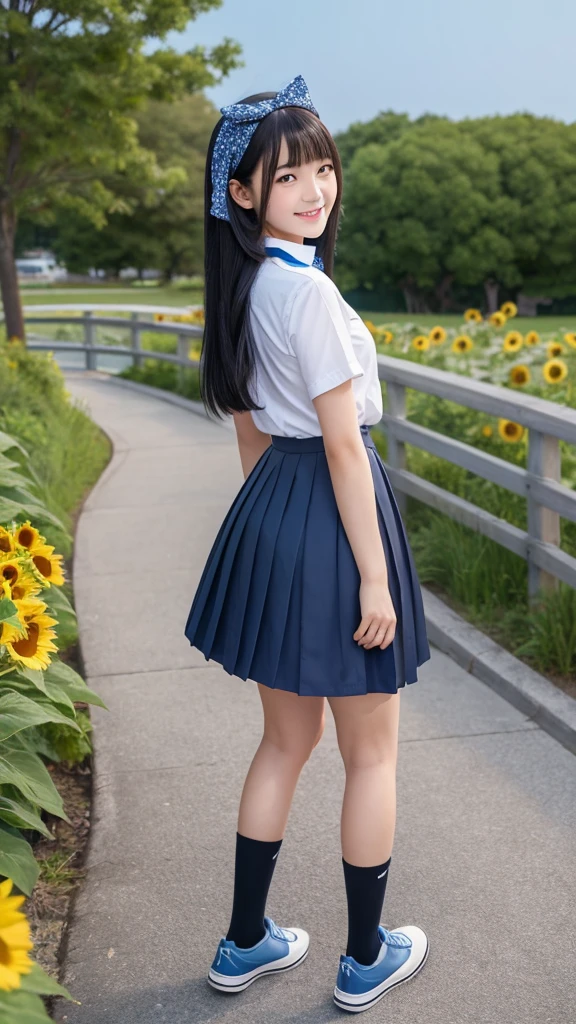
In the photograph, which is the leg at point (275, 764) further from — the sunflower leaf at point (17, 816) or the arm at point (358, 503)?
the sunflower leaf at point (17, 816)

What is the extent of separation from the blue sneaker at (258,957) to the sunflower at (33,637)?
79cm

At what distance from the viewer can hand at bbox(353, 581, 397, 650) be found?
2.29m

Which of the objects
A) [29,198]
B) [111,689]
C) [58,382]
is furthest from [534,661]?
[29,198]

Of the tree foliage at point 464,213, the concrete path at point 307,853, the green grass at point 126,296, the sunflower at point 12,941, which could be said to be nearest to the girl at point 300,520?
the concrete path at point 307,853

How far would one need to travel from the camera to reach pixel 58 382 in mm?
10156

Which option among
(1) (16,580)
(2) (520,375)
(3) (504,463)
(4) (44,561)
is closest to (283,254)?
(1) (16,580)

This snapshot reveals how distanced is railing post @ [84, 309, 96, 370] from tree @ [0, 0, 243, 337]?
228 cm

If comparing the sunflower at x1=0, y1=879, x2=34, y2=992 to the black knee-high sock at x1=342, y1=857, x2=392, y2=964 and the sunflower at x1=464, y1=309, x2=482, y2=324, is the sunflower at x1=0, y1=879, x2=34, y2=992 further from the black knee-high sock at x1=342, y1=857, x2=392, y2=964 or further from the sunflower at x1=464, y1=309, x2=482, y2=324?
the sunflower at x1=464, y1=309, x2=482, y2=324

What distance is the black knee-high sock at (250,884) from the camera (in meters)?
2.55

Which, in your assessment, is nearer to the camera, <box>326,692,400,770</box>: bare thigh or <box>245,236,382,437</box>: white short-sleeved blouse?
<box>245,236,382,437</box>: white short-sleeved blouse

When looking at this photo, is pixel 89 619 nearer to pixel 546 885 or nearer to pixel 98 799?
pixel 98 799

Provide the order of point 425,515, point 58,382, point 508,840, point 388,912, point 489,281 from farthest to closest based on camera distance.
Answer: point 489,281
point 58,382
point 425,515
point 508,840
point 388,912

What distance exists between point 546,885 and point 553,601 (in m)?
1.58

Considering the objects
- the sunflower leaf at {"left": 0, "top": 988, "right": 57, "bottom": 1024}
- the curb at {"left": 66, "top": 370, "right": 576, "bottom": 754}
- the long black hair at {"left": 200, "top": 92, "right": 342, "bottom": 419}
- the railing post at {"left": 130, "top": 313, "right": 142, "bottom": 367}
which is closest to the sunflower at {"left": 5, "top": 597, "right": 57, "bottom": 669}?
the long black hair at {"left": 200, "top": 92, "right": 342, "bottom": 419}
